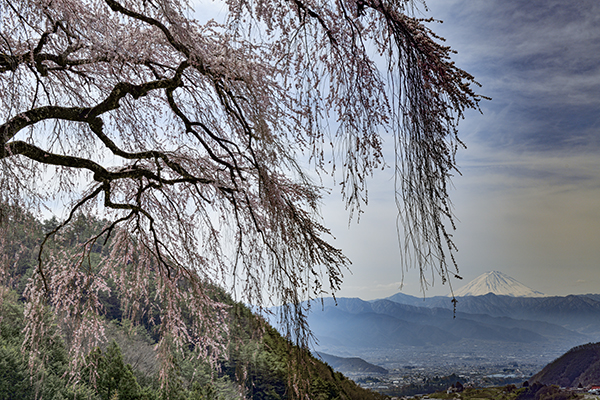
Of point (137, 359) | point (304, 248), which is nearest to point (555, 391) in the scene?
point (137, 359)

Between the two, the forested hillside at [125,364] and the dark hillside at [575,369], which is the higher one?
the forested hillside at [125,364]

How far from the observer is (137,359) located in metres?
18.0

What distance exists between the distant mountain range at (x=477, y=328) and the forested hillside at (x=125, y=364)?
51371 mm

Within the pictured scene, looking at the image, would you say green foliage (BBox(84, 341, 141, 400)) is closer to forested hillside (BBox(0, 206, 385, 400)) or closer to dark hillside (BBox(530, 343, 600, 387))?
forested hillside (BBox(0, 206, 385, 400))

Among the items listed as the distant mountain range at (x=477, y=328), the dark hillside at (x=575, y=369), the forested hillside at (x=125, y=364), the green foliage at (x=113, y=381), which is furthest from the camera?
the distant mountain range at (x=477, y=328)

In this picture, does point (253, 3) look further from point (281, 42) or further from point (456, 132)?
point (456, 132)

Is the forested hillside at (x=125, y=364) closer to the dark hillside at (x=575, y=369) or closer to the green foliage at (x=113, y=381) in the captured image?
the green foliage at (x=113, y=381)

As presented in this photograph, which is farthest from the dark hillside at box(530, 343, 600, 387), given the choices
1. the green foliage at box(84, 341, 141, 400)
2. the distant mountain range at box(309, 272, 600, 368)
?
the green foliage at box(84, 341, 141, 400)

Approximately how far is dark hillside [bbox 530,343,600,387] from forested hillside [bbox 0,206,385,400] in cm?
3473

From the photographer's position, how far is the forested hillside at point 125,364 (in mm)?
1806

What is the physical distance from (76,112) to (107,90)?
1.38ft

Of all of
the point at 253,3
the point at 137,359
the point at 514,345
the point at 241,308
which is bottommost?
the point at 514,345

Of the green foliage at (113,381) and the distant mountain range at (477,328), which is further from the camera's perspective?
the distant mountain range at (477,328)

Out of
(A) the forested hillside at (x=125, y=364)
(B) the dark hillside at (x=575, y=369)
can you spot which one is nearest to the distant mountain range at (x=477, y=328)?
(B) the dark hillside at (x=575, y=369)
